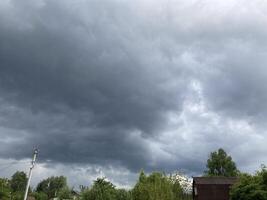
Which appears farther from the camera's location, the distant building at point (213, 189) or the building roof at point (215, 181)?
the building roof at point (215, 181)

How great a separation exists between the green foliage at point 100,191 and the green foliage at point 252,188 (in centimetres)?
2768

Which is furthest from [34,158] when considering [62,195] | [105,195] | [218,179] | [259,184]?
[62,195]

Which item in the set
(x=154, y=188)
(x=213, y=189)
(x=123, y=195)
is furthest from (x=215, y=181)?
(x=123, y=195)

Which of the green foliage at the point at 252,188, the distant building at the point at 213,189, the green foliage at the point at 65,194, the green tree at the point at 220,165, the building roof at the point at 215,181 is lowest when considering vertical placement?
the green foliage at the point at 252,188

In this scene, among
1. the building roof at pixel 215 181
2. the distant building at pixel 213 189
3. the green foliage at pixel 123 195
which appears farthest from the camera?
the building roof at pixel 215 181

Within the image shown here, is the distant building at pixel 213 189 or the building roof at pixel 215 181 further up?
the building roof at pixel 215 181

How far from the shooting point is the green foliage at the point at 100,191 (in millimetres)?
78031

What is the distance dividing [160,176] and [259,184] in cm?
2938

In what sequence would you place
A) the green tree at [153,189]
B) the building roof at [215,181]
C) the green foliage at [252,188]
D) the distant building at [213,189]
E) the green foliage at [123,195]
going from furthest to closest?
1. the building roof at [215,181]
2. the distant building at [213,189]
3. the green foliage at [123,195]
4. the green tree at [153,189]
5. the green foliage at [252,188]

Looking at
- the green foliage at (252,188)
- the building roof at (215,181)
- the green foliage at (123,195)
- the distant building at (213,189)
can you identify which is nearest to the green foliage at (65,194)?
the green foliage at (123,195)

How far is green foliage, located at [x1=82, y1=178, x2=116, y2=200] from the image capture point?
7803 cm

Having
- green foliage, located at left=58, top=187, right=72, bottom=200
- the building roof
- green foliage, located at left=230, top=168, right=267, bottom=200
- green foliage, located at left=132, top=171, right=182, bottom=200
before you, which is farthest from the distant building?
green foliage, located at left=58, top=187, right=72, bottom=200

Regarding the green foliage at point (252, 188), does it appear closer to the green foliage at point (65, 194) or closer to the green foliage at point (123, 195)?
the green foliage at point (123, 195)

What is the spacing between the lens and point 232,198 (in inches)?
2344
